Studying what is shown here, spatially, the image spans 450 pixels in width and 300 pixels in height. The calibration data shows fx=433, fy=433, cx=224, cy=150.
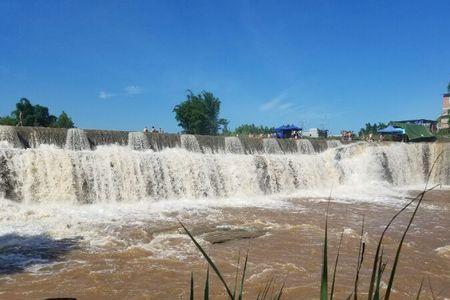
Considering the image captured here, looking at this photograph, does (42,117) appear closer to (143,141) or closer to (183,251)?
(143,141)

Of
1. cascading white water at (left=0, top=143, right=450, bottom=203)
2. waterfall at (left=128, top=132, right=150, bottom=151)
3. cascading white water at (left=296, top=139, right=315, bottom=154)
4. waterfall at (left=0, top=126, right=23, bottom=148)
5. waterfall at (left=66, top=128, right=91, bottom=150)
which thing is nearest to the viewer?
cascading white water at (left=0, top=143, right=450, bottom=203)

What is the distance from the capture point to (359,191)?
18141 millimetres

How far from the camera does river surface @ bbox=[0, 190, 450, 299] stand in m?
5.07

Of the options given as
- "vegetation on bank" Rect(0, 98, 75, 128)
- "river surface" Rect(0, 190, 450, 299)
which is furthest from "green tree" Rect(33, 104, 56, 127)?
"river surface" Rect(0, 190, 450, 299)

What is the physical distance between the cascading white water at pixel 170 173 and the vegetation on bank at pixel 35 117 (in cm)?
2020

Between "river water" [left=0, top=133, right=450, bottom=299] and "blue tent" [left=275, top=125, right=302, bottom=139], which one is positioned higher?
"blue tent" [left=275, top=125, right=302, bottom=139]

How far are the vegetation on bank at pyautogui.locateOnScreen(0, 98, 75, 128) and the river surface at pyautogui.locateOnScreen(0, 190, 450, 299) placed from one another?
23.5m

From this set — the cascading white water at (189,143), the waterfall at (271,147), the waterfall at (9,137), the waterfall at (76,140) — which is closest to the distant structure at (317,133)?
the waterfall at (271,147)

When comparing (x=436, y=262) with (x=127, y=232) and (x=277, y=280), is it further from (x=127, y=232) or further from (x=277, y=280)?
(x=127, y=232)

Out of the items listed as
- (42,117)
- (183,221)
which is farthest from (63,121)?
(183,221)

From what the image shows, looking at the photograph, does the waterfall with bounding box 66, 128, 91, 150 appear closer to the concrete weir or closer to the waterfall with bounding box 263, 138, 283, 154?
the concrete weir

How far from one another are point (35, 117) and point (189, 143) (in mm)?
20127

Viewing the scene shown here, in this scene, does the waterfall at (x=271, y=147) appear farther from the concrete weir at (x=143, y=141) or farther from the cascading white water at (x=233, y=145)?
the cascading white water at (x=233, y=145)

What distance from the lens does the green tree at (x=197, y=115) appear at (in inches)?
1578
